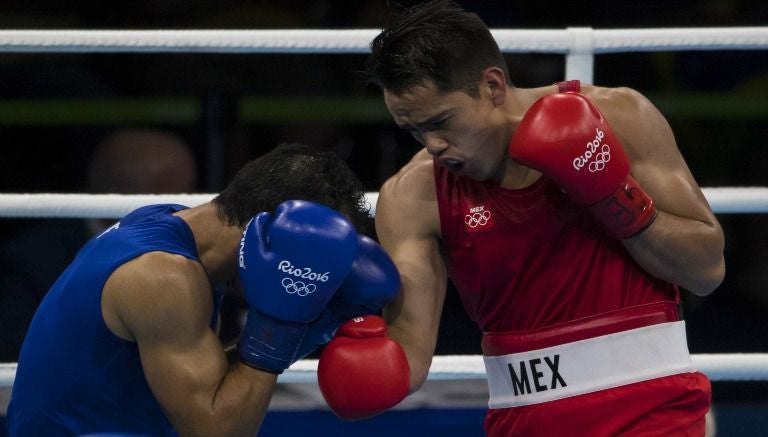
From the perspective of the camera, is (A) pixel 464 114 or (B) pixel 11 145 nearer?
(A) pixel 464 114

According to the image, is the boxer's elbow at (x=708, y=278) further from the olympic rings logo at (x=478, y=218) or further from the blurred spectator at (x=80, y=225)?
the blurred spectator at (x=80, y=225)

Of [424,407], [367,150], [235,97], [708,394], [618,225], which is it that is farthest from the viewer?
[367,150]

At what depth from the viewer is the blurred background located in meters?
4.07

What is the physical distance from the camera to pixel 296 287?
200 centimetres

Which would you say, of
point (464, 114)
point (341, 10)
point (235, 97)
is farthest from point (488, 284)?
point (341, 10)

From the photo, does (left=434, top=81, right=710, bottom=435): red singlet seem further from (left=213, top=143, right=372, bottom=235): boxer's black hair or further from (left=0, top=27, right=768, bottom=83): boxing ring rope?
(left=0, top=27, right=768, bottom=83): boxing ring rope

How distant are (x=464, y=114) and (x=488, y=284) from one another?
12.3 inches

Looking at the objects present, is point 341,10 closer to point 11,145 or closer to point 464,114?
point 11,145

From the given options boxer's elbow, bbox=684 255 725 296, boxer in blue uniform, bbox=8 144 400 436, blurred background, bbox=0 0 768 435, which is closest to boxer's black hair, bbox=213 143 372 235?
boxer in blue uniform, bbox=8 144 400 436

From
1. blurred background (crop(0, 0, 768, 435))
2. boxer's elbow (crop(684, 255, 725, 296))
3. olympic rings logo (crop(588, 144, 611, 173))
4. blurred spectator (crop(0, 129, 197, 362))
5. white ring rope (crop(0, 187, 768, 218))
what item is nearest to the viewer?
olympic rings logo (crop(588, 144, 611, 173))

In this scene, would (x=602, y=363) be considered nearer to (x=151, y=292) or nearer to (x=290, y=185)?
(x=290, y=185)

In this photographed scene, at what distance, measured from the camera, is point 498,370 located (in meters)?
2.18

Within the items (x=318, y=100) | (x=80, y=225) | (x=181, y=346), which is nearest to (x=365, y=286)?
(x=181, y=346)

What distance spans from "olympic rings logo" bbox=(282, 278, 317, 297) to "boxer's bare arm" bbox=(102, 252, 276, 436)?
0.54 ft
